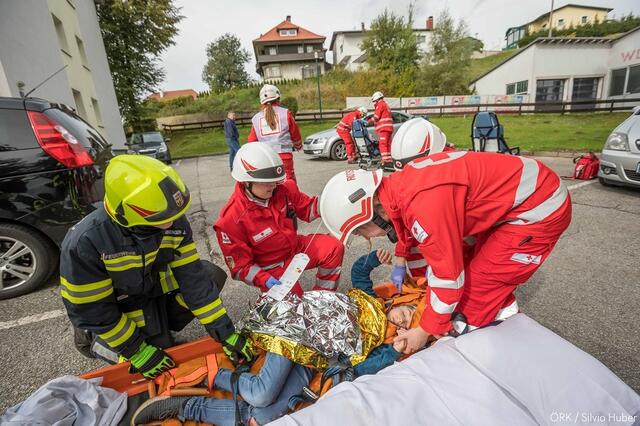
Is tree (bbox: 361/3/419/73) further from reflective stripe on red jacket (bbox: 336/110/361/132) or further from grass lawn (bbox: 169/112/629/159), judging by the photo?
reflective stripe on red jacket (bbox: 336/110/361/132)

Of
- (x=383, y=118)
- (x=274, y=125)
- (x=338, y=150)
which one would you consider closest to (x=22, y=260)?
(x=274, y=125)

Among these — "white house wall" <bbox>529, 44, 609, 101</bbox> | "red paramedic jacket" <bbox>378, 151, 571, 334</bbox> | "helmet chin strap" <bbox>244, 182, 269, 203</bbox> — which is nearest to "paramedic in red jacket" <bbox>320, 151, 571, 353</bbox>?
"red paramedic jacket" <bbox>378, 151, 571, 334</bbox>

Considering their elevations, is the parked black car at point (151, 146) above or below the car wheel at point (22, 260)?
above

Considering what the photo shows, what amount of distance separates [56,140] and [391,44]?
40832 mm

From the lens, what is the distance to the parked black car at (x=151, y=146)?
491 inches

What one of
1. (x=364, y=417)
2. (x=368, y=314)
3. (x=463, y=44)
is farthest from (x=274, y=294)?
(x=463, y=44)

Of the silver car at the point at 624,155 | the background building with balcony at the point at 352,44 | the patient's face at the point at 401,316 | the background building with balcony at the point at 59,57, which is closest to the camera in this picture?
the patient's face at the point at 401,316

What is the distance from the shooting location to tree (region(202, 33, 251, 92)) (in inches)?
Answer: 2180

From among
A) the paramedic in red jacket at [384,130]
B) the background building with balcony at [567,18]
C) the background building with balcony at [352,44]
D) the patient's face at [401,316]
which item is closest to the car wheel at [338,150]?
the paramedic in red jacket at [384,130]

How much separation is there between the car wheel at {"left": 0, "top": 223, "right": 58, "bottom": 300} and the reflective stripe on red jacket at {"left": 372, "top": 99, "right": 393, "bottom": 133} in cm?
652

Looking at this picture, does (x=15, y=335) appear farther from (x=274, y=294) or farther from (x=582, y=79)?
(x=582, y=79)

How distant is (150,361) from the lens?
182 cm

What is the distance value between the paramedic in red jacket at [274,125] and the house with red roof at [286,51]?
150 feet

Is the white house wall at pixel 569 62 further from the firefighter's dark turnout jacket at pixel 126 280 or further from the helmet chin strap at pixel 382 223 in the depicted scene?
the firefighter's dark turnout jacket at pixel 126 280
